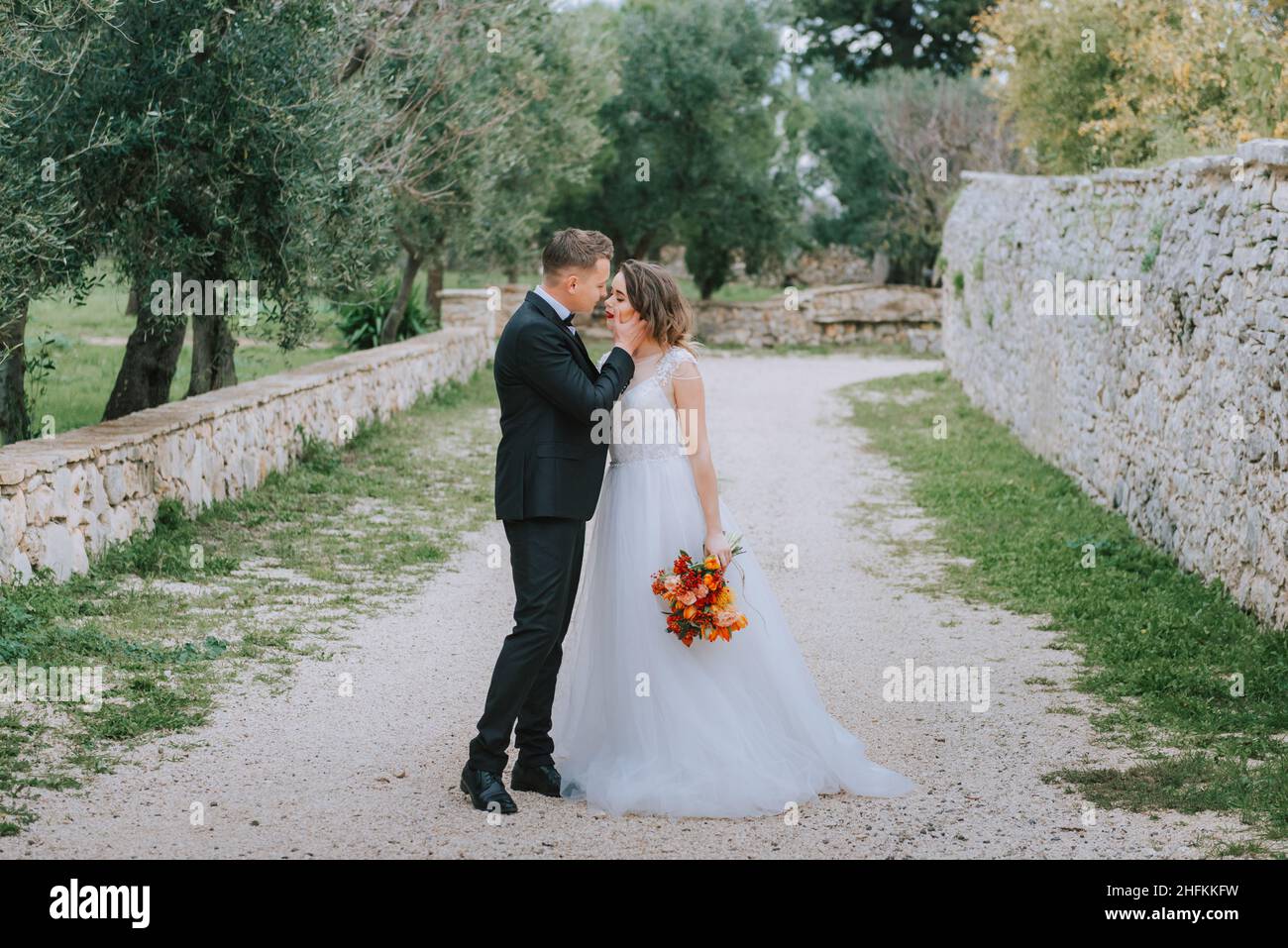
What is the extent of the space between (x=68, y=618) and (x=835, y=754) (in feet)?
13.1

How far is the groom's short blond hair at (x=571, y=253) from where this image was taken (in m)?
4.92

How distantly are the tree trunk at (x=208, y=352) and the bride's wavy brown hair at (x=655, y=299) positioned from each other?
7.06 m

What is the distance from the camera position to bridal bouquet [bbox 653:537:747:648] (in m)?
5.05

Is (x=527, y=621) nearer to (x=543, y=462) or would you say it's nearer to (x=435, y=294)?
(x=543, y=462)

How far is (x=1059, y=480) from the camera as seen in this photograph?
12062 millimetres

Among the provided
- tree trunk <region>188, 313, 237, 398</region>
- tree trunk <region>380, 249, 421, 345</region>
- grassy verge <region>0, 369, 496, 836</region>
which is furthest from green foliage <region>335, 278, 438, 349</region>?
grassy verge <region>0, 369, 496, 836</region>

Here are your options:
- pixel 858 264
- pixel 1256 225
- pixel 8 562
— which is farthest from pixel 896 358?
pixel 8 562

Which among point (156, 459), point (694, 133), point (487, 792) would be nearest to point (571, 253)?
point (487, 792)

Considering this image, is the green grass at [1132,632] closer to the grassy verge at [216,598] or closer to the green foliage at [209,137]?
the grassy verge at [216,598]

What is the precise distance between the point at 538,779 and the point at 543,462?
1.19 meters

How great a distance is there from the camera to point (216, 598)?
7762 mm

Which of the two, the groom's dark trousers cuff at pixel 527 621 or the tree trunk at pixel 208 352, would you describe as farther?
the tree trunk at pixel 208 352

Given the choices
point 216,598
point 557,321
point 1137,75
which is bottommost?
point 216,598

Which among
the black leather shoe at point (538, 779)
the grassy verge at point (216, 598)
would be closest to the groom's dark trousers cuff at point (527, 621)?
the black leather shoe at point (538, 779)
